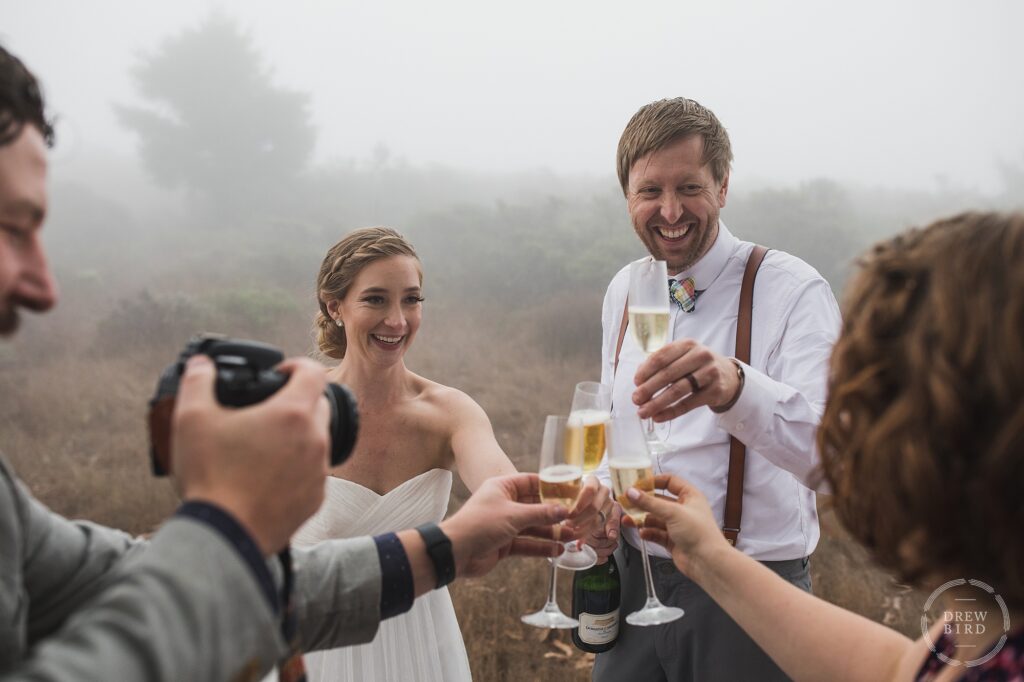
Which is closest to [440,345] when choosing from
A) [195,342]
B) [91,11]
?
[195,342]

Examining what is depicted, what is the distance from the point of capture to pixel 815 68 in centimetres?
2322

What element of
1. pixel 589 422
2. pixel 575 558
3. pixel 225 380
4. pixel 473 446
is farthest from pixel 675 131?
pixel 225 380

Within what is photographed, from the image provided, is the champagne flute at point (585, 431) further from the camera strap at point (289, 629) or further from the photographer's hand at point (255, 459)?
the photographer's hand at point (255, 459)

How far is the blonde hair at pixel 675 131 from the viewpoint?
2.96m

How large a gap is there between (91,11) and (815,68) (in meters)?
23.1

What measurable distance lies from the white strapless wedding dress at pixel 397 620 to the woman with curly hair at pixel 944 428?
7.32ft

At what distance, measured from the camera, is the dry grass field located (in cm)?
553

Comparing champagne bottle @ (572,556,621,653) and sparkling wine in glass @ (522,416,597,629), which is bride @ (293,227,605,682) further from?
sparkling wine in glass @ (522,416,597,629)

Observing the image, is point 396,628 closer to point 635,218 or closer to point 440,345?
point 635,218

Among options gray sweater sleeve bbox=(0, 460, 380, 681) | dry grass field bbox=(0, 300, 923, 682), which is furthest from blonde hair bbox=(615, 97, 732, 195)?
dry grass field bbox=(0, 300, 923, 682)

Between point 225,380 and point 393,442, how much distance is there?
7.65ft

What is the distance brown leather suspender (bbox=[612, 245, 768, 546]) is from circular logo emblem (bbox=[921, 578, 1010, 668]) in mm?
1174

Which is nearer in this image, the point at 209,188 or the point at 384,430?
the point at 384,430

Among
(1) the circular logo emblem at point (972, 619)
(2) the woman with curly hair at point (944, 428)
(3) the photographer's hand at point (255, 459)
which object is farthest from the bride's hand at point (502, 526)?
(1) the circular logo emblem at point (972, 619)
